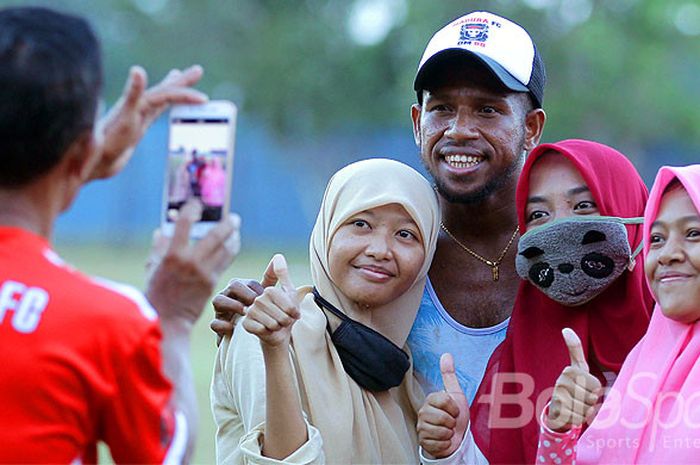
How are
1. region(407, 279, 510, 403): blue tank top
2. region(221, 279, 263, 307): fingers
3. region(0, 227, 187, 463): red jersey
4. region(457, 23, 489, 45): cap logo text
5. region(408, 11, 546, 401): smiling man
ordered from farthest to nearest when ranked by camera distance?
1. region(457, 23, 489, 45): cap logo text
2. region(408, 11, 546, 401): smiling man
3. region(407, 279, 510, 403): blue tank top
4. region(221, 279, 263, 307): fingers
5. region(0, 227, 187, 463): red jersey

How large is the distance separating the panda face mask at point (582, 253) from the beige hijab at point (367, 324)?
0.49 m

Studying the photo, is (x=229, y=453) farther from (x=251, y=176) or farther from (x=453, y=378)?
(x=251, y=176)

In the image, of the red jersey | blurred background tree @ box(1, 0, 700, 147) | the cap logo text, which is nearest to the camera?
the red jersey

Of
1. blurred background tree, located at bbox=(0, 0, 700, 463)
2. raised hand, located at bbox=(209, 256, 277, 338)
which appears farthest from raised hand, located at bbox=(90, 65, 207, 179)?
blurred background tree, located at bbox=(0, 0, 700, 463)

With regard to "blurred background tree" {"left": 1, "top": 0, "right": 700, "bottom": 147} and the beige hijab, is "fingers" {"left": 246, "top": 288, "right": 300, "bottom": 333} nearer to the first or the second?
the beige hijab

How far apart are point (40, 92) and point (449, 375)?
1.75 m

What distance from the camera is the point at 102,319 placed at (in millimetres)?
2346

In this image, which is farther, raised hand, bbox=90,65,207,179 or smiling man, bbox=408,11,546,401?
smiling man, bbox=408,11,546,401

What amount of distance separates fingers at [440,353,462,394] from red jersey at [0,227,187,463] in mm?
1320

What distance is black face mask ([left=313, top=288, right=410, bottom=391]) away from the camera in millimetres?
3668

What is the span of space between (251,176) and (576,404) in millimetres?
24829

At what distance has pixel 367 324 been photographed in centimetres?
382

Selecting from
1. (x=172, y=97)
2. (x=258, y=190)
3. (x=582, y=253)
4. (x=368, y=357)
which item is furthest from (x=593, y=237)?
(x=258, y=190)

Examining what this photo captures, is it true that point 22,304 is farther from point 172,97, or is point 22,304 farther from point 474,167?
point 474,167
